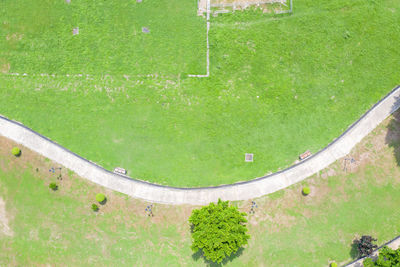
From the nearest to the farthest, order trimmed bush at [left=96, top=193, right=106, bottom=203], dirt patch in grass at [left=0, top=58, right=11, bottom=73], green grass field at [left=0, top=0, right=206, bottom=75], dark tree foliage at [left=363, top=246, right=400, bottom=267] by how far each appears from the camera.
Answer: dark tree foliage at [left=363, top=246, right=400, bottom=267], trimmed bush at [left=96, top=193, right=106, bottom=203], green grass field at [left=0, top=0, right=206, bottom=75], dirt patch in grass at [left=0, top=58, right=11, bottom=73]

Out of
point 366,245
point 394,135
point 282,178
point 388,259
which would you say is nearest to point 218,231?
point 282,178

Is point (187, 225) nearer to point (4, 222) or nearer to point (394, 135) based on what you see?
point (4, 222)

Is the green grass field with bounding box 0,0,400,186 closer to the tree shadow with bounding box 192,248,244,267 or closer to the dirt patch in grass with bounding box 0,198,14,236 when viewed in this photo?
the tree shadow with bounding box 192,248,244,267

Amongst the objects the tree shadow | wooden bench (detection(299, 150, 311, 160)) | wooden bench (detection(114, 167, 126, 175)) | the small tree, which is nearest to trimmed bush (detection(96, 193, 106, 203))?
wooden bench (detection(114, 167, 126, 175))

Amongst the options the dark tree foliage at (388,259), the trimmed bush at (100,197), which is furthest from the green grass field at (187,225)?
the dark tree foliage at (388,259)

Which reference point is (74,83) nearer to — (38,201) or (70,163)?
(70,163)

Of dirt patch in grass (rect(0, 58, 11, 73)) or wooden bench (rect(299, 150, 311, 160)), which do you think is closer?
wooden bench (rect(299, 150, 311, 160))
